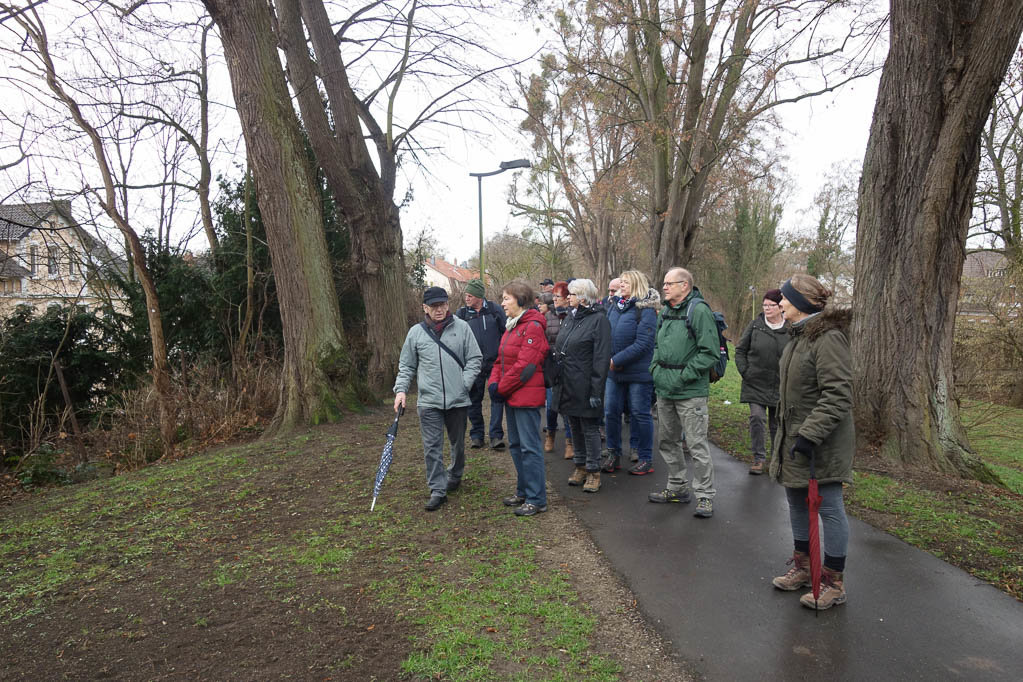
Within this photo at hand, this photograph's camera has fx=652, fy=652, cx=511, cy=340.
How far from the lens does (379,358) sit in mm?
13242

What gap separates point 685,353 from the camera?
17.6 feet

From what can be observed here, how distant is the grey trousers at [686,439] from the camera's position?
17.5 ft

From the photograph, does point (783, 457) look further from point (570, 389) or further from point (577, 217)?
point (577, 217)

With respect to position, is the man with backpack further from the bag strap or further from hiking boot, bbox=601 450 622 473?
the bag strap

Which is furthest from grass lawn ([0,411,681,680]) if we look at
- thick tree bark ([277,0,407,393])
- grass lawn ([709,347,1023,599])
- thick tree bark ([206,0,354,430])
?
thick tree bark ([277,0,407,393])

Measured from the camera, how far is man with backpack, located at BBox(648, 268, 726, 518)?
5285 millimetres

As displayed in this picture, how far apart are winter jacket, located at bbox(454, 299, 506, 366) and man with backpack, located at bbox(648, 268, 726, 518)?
8.58ft

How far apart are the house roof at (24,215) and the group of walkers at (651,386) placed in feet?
26.4

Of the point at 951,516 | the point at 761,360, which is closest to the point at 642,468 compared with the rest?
the point at 761,360

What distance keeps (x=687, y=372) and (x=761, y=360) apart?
173cm

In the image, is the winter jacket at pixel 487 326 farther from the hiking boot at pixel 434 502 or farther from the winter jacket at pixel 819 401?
the winter jacket at pixel 819 401

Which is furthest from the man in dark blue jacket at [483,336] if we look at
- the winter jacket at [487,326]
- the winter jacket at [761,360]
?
the winter jacket at [761,360]

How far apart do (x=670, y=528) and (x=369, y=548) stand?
2.29 metres

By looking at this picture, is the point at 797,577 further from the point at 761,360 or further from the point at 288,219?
the point at 288,219
